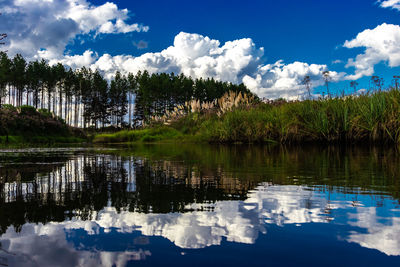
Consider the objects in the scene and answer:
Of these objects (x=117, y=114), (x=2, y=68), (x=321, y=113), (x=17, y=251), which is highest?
(x=2, y=68)

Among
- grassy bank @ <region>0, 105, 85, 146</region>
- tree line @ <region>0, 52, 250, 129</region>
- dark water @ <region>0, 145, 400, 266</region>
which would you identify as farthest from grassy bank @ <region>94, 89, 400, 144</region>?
tree line @ <region>0, 52, 250, 129</region>

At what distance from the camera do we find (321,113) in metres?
7.95

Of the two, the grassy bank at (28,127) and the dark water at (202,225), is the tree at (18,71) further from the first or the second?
the dark water at (202,225)

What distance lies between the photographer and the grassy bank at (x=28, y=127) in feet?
48.2

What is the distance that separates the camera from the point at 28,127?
17.0 meters

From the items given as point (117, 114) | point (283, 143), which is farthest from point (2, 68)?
point (283, 143)

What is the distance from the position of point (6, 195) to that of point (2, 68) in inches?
2244

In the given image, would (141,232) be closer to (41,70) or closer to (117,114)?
(41,70)

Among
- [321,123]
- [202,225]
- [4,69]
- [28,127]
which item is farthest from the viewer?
[4,69]

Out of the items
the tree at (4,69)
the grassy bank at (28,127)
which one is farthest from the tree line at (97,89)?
the grassy bank at (28,127)

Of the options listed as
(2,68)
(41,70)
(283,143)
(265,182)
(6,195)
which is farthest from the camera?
(41,70)

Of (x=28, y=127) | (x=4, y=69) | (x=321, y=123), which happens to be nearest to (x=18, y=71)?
(x=4, y=69)

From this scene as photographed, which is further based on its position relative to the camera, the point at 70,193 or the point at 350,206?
the point at 70,193

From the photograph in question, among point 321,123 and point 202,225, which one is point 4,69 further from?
point 202,225
